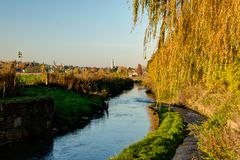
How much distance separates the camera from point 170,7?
493 centimetres

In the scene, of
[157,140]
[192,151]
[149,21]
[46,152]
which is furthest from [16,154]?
[149,21]

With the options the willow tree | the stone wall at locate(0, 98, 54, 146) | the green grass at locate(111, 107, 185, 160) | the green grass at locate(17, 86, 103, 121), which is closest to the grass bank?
the green grass at locate(17, 86, 103, 121)

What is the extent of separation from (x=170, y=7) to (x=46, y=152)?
41.6ft

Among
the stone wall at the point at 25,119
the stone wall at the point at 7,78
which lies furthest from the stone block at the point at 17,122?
the stone wall at the point at 7,78

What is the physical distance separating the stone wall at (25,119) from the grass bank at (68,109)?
2.89ft

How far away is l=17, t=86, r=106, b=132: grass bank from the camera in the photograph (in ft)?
74.1

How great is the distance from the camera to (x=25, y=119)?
1911cm

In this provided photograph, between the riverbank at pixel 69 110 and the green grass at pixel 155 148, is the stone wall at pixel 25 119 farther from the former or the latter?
the green grass at pixel 155 148

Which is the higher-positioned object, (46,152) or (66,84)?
(66,84)

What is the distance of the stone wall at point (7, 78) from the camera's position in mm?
20789

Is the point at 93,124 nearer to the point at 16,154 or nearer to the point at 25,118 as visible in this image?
the point at 25,118

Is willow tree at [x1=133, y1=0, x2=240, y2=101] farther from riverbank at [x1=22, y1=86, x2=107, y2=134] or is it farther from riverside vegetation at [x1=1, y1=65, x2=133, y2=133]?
riverbank at [x1=22, y1=86, x2=107, y2=134]

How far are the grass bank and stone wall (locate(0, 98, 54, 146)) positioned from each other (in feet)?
2.89

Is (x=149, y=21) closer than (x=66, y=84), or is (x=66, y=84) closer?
(x=149, y=21)
